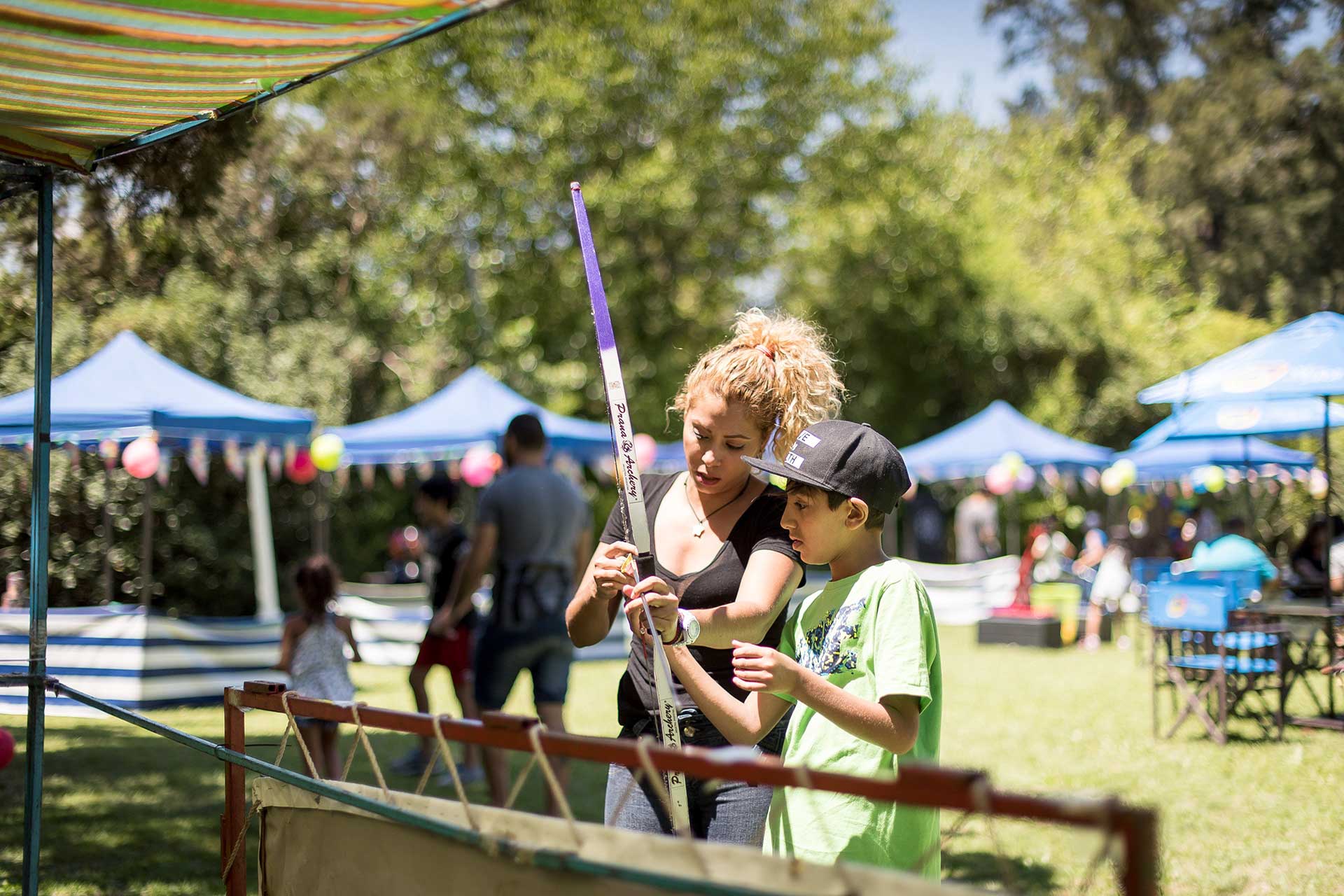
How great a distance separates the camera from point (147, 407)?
27.5 feet

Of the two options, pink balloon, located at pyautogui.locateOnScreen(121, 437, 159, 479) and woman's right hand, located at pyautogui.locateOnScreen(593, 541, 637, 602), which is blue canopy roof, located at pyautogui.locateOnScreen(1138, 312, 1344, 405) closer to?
woman's right hand, located at pyautogui.locateOnScreen(593, 541, 637, 602)

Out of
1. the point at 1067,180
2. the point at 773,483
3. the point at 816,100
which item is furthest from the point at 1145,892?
the point at 1067,180

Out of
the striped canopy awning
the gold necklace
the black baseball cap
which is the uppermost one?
the striped canopy awning

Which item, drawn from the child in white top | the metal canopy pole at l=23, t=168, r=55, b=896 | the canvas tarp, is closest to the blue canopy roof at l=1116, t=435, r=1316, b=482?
the child in white top

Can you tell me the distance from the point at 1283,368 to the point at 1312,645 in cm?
191

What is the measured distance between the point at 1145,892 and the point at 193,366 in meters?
16.3

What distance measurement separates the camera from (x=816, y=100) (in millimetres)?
23094

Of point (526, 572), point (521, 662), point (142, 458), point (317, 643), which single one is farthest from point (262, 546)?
point (521, 662)

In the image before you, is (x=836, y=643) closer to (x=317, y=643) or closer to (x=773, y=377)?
(x=773, y=377)

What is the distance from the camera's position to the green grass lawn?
15.3ft

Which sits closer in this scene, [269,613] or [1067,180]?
[269,613]

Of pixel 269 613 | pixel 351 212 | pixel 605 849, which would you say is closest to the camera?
pixel 605 849

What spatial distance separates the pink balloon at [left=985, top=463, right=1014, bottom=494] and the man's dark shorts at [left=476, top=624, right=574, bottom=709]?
1237 cm

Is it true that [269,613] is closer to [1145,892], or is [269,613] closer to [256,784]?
[256,784]
